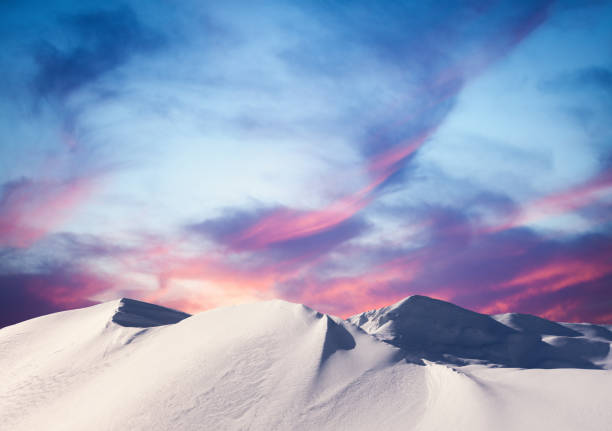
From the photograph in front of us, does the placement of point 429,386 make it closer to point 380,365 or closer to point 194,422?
point 380,365

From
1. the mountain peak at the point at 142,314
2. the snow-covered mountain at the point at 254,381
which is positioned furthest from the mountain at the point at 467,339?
the snow-covered mountain at the point at 254,381

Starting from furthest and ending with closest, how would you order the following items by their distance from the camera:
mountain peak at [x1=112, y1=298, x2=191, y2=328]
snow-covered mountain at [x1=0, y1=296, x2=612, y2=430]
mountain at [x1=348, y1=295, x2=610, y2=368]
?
mountain at [x1=348, y1=295, x2=610, y2=368], mountain peak at [x1=112, y1=298, x2=191, y2=328], snow-covered mountain at [x1=0, y1=296, x2=612, y2=430]

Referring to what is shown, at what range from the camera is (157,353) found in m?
19.3

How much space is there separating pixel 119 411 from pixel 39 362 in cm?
836

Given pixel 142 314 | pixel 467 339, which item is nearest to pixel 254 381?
pixel 142 314

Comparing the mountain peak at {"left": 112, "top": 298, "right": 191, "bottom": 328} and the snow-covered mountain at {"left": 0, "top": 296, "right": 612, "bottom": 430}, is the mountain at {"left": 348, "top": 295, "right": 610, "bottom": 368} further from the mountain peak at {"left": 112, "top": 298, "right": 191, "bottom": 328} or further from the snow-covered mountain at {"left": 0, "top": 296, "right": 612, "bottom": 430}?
the snow-covered mountain at {"left": 0, "top": 296, "right": 612, "bottom": 430}

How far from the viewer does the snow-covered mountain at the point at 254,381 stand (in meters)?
13.7

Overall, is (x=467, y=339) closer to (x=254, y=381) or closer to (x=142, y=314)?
(x=142, y=314)

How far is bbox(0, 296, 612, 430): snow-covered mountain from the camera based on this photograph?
1373 centimetres

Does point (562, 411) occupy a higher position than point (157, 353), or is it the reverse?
point (157, 353)

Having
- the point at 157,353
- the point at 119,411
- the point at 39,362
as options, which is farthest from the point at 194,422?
the point at 39,362

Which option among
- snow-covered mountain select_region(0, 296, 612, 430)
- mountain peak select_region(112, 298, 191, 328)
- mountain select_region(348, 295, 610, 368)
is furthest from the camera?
mountain select_region(348, 295, 610, 368)

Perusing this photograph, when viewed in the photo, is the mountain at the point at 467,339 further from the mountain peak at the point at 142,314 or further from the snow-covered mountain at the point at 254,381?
the snow-covered mountain at the point at 254,381

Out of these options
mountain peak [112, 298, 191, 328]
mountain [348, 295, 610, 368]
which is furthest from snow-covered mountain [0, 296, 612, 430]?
mountain [348, 295, 610, 368]
